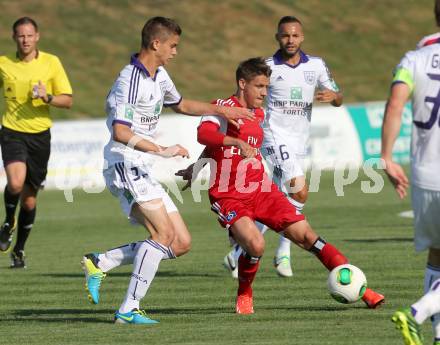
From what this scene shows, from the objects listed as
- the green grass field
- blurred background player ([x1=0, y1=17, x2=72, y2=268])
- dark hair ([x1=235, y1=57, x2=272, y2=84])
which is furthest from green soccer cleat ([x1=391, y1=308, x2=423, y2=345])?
blurred background player ([x1=0, y1=17, x2=72, y2=268])

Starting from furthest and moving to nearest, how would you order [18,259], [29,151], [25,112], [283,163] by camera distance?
[18,259], [29,151], [25,112], [283,163]

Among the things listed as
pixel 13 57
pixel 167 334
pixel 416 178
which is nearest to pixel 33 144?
pixel 13 57

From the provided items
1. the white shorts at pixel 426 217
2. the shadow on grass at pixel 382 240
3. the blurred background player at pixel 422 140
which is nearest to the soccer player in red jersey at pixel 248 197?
the white shorts at pixel 426 217

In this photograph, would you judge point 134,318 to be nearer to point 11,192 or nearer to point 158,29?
point 158,29

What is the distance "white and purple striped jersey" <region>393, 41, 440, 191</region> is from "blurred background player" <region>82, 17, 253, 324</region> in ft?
7.78

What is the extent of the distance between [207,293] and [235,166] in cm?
170

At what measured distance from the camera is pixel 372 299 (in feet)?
31.7

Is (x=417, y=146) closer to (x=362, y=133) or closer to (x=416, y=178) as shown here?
(x=416, y=178)

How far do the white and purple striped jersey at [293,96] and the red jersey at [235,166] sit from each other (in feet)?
8.75

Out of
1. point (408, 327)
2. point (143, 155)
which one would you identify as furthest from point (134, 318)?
point (408, 327)

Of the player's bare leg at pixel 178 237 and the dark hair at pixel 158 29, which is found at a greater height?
the dark hair at pixel 158 29

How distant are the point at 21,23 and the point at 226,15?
37.4m

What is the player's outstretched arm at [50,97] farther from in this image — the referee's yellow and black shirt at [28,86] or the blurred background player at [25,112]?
the referee's yellow and black shirt at [28,86]

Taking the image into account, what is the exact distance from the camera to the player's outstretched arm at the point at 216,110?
31.6 feet
